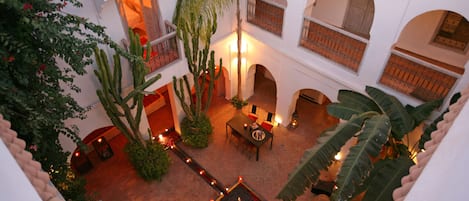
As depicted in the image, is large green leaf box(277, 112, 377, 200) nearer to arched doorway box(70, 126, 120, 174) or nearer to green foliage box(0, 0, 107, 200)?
green foliage box(0, 0, 107, 200)

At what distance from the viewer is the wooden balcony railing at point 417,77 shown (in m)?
6.07

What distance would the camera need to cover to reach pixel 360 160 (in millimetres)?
4738

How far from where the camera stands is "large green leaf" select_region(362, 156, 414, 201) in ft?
16.7

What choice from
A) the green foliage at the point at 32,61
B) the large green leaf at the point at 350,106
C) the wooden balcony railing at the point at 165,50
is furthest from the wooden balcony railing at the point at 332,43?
the green foliage at the point at 32,61

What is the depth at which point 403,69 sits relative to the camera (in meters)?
6.58

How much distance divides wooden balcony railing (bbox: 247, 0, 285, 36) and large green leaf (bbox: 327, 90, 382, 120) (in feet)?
8.98

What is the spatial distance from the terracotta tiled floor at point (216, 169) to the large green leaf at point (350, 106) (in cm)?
305

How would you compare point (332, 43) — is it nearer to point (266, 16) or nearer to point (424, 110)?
point (266, 16)

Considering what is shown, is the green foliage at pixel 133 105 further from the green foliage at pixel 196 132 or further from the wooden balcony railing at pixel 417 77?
the wooden balcony railing at pixel 417 77

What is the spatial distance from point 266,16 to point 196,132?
12.5 ft

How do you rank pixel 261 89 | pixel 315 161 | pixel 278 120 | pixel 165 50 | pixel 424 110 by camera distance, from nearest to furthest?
pixel 315 161, pixel 424 110, pixel 165 50, pixel 278 120, pixel 261 89

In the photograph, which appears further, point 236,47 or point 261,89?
point 261,89

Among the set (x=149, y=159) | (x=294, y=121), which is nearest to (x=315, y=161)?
(x=149, y=159)

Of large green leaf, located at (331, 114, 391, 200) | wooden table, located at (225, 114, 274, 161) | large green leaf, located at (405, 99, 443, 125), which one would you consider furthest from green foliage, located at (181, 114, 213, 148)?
large green leaf, located at (405, 99, 443, 125)
